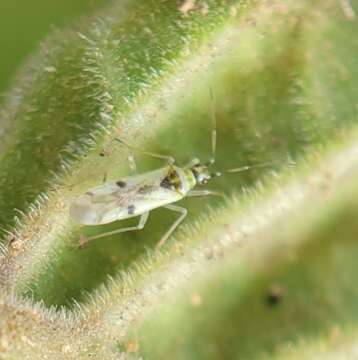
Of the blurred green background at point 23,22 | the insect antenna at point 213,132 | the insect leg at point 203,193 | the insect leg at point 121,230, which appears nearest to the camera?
the insect leg at point 121,230

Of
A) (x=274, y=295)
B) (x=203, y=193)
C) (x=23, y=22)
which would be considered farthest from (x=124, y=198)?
(x=23, y=22)

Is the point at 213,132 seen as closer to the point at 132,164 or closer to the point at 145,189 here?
the point at 132,164

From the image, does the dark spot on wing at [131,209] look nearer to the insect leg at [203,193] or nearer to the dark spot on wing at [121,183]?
the dark spot on wing at [121,183]

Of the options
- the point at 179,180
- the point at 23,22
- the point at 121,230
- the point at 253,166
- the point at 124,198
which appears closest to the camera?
the point at 121,230

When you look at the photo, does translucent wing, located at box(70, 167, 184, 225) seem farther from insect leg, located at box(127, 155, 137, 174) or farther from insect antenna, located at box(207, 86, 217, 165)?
insect antenna, located at box(207, 86, 217, 165)

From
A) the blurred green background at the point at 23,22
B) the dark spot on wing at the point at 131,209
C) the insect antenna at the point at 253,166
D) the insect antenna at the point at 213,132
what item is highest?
the blurred green background at the point at 23,22

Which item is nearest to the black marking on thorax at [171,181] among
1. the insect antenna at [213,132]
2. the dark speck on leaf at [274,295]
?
the insect antenna at [213,132]

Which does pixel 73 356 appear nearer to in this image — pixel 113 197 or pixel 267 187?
pixel 113 197
